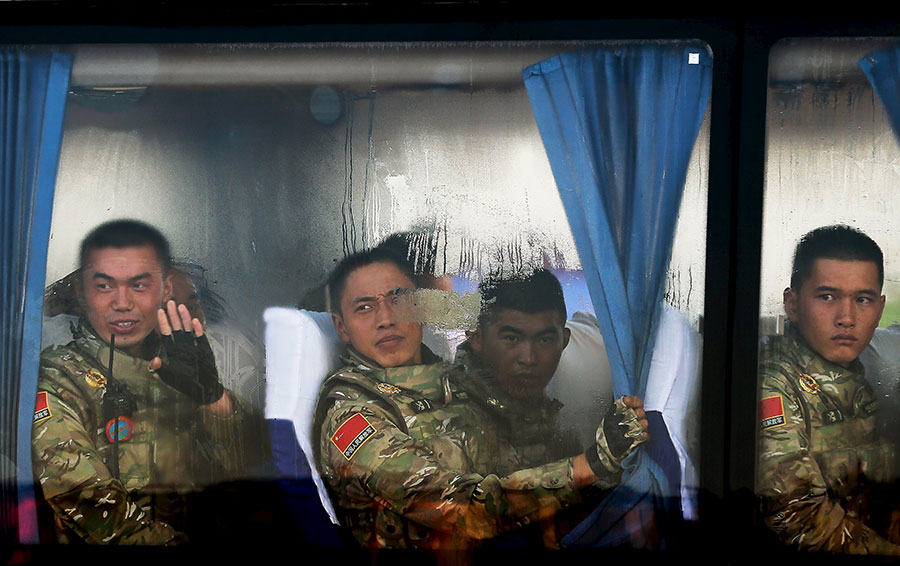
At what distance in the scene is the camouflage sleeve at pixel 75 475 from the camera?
8.55ft

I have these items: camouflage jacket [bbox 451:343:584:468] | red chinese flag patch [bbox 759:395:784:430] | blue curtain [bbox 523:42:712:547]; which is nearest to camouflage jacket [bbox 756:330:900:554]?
red chinese flag patch [bbox 759:395:784:430]

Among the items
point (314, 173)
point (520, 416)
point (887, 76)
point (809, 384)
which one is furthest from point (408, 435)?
point (887, 76)

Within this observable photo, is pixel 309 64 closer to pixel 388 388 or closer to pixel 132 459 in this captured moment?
pixel 388 388

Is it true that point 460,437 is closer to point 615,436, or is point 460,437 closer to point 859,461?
point 615,436

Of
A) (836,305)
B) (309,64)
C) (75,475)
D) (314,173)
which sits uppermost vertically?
(309,64)

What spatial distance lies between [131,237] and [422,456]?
1.17 metres

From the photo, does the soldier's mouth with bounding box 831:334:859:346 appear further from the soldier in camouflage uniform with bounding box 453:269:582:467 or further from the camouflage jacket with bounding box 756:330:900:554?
the soldier in camouflage uniform with bounding box 453:269:582:467

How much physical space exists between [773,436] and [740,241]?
2.05ft

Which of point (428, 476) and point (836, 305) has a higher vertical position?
point (836, 305)

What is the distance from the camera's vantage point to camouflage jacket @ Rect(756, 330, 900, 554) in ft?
8.34

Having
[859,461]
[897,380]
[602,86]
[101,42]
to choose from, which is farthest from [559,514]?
[101,42]

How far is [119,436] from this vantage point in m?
2.61

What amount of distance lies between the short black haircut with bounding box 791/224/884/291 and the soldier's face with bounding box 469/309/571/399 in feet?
2.51

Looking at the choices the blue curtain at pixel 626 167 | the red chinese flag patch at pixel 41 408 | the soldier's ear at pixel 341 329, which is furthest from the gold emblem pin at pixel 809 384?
the red chinese flag patch at pixel 41 408
